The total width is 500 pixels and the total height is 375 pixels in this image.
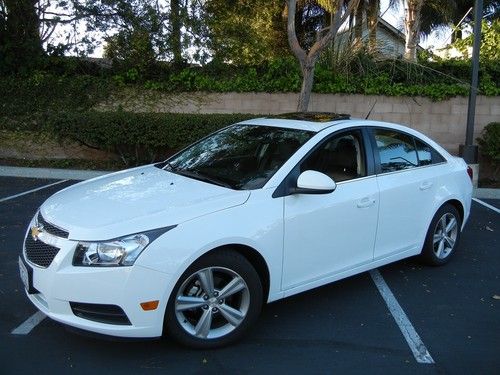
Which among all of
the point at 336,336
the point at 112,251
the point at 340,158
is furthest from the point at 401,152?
the point at 112,251

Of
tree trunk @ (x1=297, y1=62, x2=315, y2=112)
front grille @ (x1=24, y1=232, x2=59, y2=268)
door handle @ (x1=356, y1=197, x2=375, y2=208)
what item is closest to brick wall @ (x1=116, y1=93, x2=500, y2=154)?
tree trunk @ (x1=297, y1=62, x2=315, y2=112)

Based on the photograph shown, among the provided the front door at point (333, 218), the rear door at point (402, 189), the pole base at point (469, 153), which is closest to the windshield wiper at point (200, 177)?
the front door at point (333, 218)

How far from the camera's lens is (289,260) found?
151 inches

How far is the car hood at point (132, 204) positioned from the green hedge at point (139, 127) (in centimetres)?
646

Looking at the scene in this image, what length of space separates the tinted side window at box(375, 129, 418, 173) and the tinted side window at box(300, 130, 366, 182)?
250 millimetres

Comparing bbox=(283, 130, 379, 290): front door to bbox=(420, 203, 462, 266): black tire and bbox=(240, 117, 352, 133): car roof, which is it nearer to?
bbox=(240, 117, 352, 133): car roof

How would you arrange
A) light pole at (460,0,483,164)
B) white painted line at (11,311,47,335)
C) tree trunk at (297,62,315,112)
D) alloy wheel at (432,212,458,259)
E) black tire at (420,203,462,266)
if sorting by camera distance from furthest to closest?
tree trunk at (297,62,315,112) → light pole at (460,0,483,164) → alloy wheel at (432,212,458,259) → black tire at (420,203,462,266) → white painted line at (11,311,47,335)

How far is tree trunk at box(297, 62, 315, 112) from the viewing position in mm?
10477

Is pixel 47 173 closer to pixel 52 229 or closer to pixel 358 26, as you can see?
pixel 52 229

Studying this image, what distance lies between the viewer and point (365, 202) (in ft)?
14.2

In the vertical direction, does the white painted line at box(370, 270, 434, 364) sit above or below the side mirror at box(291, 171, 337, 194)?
below

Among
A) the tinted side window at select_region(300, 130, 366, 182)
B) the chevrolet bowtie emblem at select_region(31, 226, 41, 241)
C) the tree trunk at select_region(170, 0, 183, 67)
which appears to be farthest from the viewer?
the tree trunk at select_region(170, 0, 183, 67)

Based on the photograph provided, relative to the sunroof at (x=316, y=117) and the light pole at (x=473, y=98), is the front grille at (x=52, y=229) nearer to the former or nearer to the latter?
the sunroof at (x=316, y=117)

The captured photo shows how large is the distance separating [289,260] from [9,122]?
1030cm
